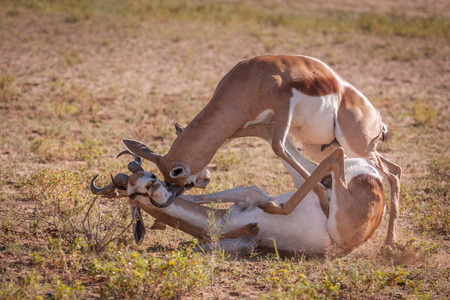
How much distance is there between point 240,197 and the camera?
6.00 m

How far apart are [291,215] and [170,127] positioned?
482cm

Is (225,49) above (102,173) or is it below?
above

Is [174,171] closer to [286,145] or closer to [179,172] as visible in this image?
[179,172]

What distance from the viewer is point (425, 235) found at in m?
6.50

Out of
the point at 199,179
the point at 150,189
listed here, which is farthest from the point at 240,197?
the point at 150,189

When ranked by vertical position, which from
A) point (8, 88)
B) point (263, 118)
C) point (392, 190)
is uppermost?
point (263, 118)

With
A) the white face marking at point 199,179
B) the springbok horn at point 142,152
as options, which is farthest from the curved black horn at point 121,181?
the white face marking at point 199,179

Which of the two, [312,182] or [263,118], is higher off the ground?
[263,118]

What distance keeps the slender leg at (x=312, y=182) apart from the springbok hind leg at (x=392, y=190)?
3.57 ft

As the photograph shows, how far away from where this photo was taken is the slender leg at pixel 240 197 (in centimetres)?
598

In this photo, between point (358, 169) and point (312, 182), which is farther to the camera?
point (358, 169)

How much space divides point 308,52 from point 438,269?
39.0 ft

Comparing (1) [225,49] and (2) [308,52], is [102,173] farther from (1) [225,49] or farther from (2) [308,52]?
(2) [308,52]

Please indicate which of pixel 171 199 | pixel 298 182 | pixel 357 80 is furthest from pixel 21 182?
pixel 357 80
